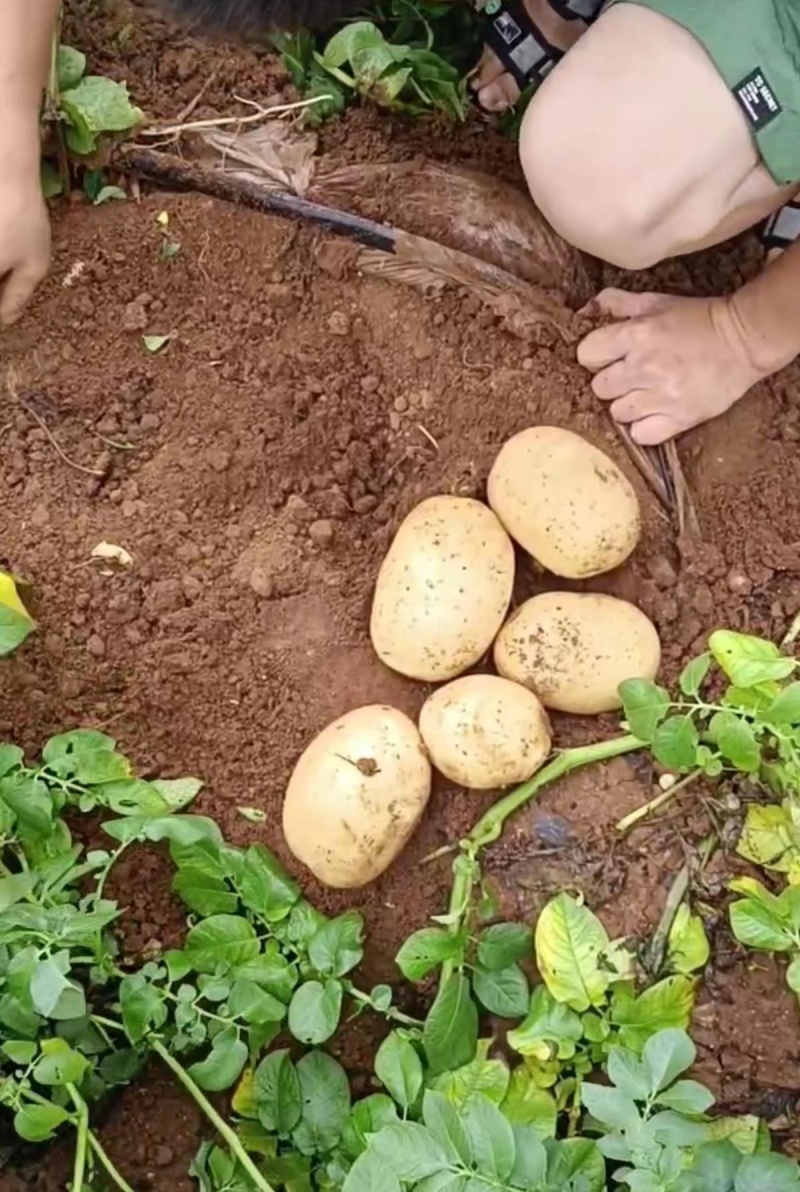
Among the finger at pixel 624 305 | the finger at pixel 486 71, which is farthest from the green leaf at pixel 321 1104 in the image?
the finger at pixel 486 71

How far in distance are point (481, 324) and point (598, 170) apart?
0.19m

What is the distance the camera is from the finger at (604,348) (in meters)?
1.49

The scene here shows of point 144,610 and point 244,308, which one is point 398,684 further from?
point 244,308

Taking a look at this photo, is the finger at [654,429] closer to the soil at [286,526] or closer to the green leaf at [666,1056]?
the soil at [286,526]

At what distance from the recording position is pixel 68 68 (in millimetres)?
1543

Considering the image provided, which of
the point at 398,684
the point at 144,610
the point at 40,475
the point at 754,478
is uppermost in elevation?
the point at 40,475

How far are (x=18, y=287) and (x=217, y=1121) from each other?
73 centimetres

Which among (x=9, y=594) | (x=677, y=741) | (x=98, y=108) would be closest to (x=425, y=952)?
(x=677, y=741)

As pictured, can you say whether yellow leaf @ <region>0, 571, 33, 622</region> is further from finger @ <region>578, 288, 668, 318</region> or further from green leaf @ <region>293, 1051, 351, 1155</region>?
finger @ <region>578, 288, 668, 318</region>

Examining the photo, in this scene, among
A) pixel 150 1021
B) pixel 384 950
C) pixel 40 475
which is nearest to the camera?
pixel 150 1021

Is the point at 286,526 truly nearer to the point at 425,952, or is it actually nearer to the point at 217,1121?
the point at 425,952

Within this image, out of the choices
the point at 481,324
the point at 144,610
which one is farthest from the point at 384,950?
the point at 481,324

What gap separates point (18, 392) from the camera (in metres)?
1.49

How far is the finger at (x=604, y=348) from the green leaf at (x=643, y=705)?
0.39m
